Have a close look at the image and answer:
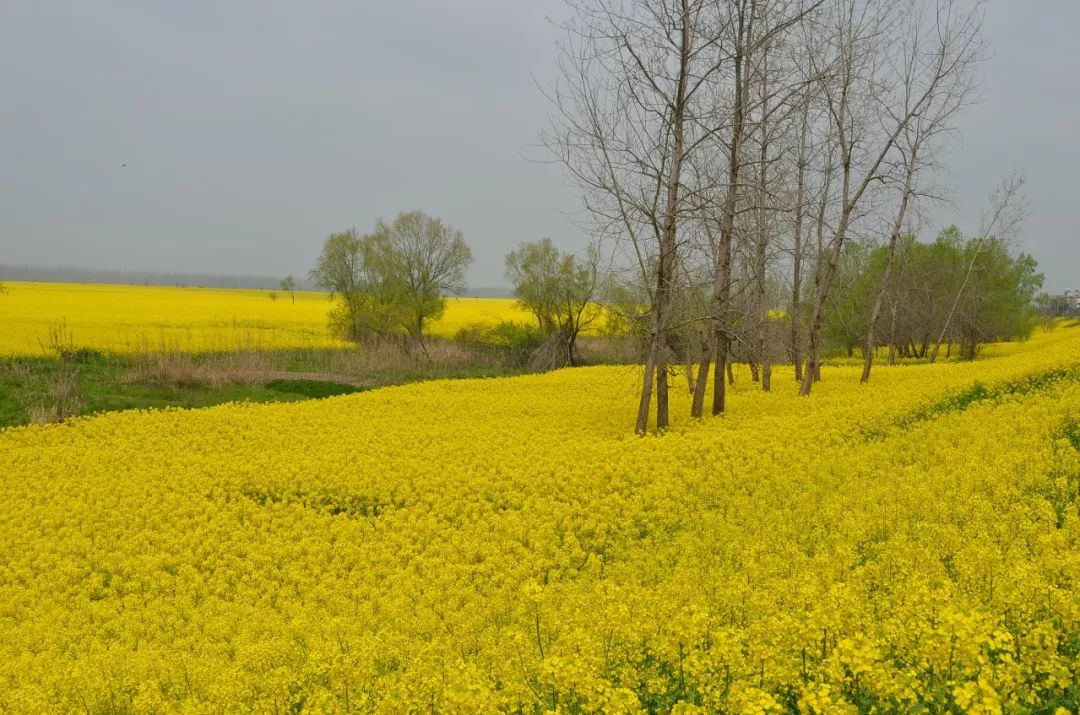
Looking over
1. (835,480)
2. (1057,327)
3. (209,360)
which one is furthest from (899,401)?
(1057,327)

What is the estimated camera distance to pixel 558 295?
4691 cm

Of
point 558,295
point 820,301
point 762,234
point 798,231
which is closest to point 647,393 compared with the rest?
point 762,234

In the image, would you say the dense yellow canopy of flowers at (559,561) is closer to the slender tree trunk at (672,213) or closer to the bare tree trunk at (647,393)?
the bare tree trunk at (647,393)

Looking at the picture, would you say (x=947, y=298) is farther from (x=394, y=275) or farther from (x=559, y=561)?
(x=559, y=561)

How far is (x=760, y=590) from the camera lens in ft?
18.7

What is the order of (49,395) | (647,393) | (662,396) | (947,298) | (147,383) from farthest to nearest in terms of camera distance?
(947,298) → (147,383) → (49,395) → (662,396) → (647,393)

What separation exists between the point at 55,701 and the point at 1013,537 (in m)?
9.29

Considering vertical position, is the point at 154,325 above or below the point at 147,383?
above

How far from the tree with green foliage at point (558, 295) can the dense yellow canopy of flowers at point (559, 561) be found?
27529 millimetres

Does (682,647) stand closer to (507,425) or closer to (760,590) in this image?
(760,590)

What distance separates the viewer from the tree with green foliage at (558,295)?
45500mm

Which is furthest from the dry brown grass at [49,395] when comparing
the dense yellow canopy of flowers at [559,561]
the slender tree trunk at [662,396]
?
the slender tree trunk at [662,396]

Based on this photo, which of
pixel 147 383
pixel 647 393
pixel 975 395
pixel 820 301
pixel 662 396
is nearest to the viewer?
A: pixel 647 393

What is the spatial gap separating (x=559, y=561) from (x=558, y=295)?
1519 inches
